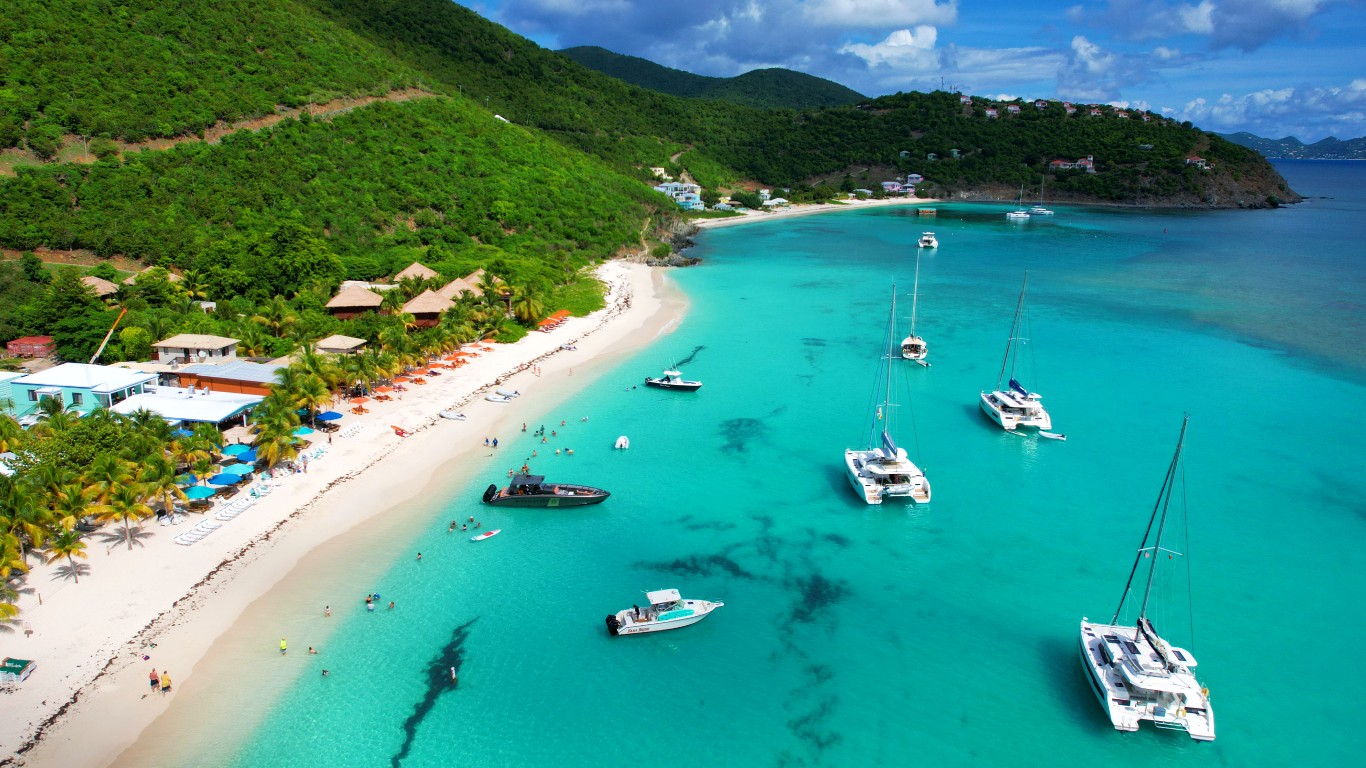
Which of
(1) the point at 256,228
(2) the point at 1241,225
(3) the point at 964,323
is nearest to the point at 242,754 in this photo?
(1) the point at 256,228

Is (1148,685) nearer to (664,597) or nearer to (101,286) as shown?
(664,597)

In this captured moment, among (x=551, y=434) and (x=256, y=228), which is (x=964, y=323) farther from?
(x=256, y=228)

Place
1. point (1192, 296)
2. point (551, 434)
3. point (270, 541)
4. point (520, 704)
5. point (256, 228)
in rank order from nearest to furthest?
point (520, 704)
point (270, 541)
point (551, 434)
point (256, 228)
point (1192, 296)

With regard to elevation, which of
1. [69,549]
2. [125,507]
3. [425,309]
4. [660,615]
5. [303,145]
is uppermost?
[303,145]

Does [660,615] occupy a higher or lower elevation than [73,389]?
lower

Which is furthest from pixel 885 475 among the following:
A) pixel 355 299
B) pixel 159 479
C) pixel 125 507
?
pixel 355 299

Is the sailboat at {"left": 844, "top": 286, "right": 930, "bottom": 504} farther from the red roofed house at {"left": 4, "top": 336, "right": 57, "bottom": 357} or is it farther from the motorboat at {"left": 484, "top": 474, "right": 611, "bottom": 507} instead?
the red roofed house at {"left": 4, "top": 336, "right": 57, "bottom": 357}

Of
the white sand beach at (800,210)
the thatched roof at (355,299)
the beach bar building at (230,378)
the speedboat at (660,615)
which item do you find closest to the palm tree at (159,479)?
the beach bar building at (230,378)

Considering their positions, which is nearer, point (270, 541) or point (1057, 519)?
point (270, 541)

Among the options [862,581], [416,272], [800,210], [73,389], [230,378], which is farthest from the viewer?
[800,210]
